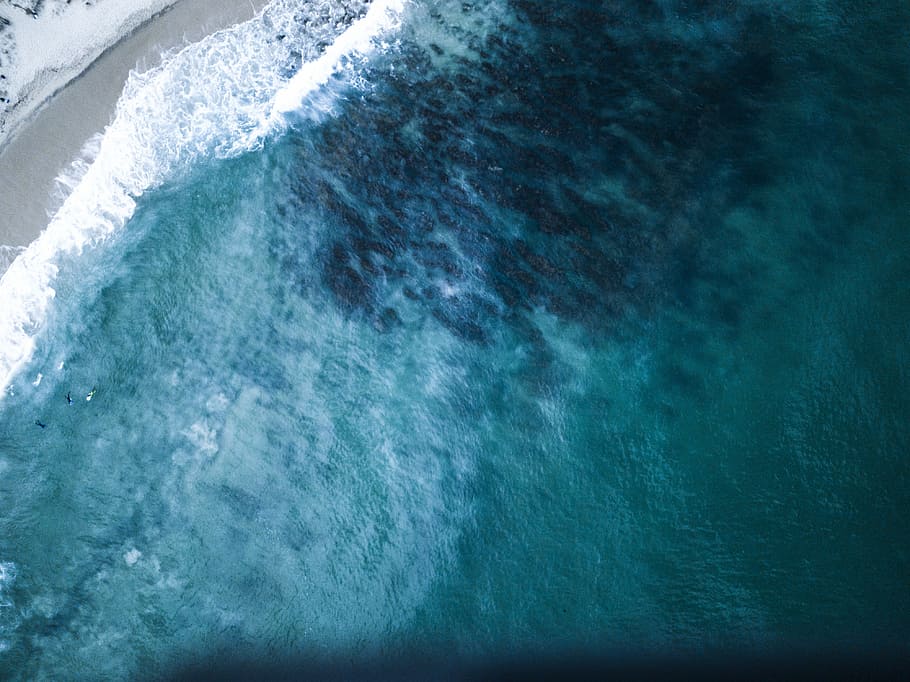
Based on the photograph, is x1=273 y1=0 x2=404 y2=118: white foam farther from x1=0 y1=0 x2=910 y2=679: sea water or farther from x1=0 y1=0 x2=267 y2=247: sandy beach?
x1=0 y1=0 x2=267 y2=247: sandy beach

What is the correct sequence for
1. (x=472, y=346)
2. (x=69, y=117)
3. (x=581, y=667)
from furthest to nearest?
(x=472, y=346) < (x=581, y=667) < (x=69, y=117)

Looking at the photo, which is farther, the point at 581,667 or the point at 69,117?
the point at 581,667

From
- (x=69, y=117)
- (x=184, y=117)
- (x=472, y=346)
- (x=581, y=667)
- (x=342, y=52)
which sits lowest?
(x=581, y=667)

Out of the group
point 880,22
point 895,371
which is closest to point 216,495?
point 895,371

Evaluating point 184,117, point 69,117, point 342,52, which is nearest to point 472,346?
point 342,52

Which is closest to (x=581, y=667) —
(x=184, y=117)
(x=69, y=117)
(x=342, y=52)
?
(x=342, y=52)

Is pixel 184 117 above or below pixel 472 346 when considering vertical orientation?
above

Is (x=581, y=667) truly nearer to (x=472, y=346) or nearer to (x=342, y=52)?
(x=472, y=346)

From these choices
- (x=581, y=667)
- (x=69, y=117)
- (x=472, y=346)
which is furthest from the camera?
(x=472, y=346)
